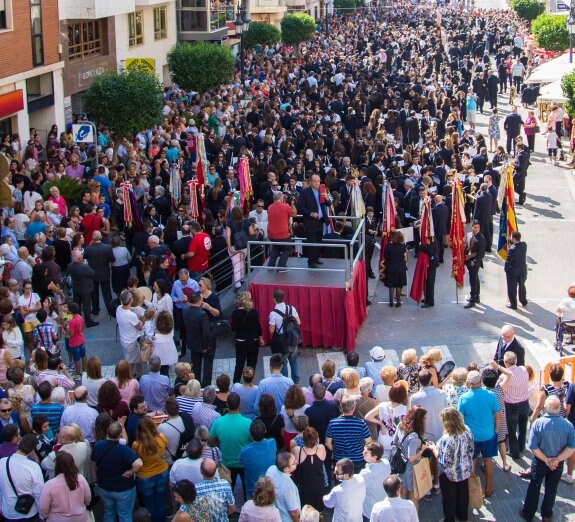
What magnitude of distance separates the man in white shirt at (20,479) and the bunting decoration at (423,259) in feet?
29.7

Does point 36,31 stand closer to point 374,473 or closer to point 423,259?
point 423,259

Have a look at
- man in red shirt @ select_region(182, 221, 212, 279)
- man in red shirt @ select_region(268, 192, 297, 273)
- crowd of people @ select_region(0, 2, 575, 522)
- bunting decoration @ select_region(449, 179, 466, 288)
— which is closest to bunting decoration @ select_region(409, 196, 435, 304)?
crowd of people @ select_region(0, 2, 575, 522)

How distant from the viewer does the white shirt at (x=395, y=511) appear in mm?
8680

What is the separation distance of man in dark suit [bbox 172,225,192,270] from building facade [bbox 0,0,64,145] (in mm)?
10009

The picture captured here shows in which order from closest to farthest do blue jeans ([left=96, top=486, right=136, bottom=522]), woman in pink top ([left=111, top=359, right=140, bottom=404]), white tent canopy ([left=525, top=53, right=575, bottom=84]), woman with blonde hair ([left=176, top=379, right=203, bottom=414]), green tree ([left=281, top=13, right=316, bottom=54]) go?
blue jeans ([left=96, top=486, right=136, bottom=522])
woman with blonde hair ([left=176, top=379, right=203, bottom=414])
woman in pink top ([left=111, top=359, right=140, bottom=404])
white tent canopy ([left=525, top=53, right=575, bottom=84])
green tree ([left=281, top=13, right=316, bottom=54])

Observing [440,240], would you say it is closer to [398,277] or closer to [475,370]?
[398,277]

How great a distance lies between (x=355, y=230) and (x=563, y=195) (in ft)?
29.3

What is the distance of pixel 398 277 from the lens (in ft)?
56.5

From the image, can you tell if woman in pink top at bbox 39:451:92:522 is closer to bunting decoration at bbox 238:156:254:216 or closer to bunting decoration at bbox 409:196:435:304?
bunting decoration at bbox 409:196:435:304

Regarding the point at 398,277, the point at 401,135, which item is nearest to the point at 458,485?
the point at 398,277

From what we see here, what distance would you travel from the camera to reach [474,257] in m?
17.1

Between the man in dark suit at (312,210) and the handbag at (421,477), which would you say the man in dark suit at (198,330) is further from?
the handbag at (421,477)

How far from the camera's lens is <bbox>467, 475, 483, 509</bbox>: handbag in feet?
34.3

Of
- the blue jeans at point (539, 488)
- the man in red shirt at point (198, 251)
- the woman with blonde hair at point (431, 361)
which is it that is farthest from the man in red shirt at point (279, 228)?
the blue jeans at point (539, 488)
